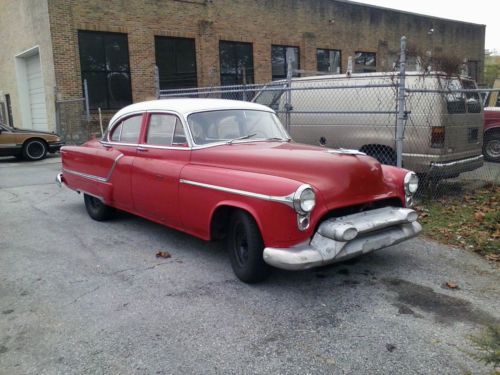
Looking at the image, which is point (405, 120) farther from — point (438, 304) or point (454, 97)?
point (438, 304)

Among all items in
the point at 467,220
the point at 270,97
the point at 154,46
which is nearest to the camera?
the point at 467,220

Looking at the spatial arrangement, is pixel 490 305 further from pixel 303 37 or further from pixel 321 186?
pixel 303 37

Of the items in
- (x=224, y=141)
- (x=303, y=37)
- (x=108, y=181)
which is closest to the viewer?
(x=224, y=141)

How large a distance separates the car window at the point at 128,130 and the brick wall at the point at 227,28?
11540 mm

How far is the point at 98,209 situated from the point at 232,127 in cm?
267

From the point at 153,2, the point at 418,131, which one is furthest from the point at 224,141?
the point at 153,2

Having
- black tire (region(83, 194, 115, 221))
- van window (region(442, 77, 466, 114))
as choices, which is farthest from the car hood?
van window (region(442, 77, 466, 114))

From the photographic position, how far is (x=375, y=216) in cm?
427

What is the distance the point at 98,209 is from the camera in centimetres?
674

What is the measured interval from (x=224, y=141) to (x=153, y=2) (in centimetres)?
1475

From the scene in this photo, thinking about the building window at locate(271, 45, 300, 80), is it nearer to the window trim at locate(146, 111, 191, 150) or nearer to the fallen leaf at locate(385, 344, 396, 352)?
the window trim at locate(146, 111, 191, 150)

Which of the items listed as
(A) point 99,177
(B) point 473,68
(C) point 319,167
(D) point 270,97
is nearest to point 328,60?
(B) point 473,68

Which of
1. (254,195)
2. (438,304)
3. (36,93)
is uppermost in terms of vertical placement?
(36,93)

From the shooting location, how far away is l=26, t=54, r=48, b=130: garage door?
19675 millimetres
